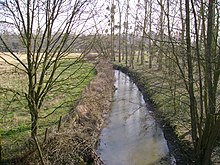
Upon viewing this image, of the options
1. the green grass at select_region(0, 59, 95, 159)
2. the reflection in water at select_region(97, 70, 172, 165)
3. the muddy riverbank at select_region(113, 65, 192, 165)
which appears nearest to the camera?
the green grass at select_region(0, 59, 95, 159)

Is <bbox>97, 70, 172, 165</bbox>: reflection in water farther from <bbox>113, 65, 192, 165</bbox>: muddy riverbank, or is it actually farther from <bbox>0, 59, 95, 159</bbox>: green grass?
<bbox>0, 59, 95, 159</bbox>: green grass

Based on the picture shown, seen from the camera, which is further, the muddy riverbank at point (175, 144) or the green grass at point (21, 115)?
the muddy riverbank at point (175, 144)

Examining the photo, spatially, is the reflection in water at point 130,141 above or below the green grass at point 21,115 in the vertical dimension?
below

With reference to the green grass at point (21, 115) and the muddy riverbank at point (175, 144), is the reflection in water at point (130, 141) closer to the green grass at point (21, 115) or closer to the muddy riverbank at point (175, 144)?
the muddy riverbank at point (175, 144)

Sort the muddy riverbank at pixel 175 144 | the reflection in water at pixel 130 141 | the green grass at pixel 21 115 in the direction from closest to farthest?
1. the green grass at pixel 21 115
2. the muddy riverbank at pixel 175 144
3. the reflection in water at pixel 130 141

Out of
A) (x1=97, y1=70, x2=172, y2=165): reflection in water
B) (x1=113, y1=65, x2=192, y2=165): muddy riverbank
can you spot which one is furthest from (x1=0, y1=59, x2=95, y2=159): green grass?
(x1=113, y1=65, x2=192, y2=165): muddy riverbank

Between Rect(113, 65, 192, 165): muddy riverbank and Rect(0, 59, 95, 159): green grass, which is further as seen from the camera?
Rect(113, 65, 192, 165): muddy riverbank

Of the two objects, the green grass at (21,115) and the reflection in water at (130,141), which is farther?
the reflection in water at (130,141)

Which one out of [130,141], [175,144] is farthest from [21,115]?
[175,144]

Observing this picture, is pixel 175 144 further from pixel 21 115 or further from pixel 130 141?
pixel 21 115

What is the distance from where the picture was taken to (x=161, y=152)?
41.0 ft

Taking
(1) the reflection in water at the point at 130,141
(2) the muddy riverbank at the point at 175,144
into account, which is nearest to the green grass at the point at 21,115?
(1) the reflection in water at the point at 130,141

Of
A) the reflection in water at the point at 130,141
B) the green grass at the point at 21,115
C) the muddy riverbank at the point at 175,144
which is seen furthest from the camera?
the reflection in water at the point at 130,141

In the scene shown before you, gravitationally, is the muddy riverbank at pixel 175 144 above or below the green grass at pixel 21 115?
below
